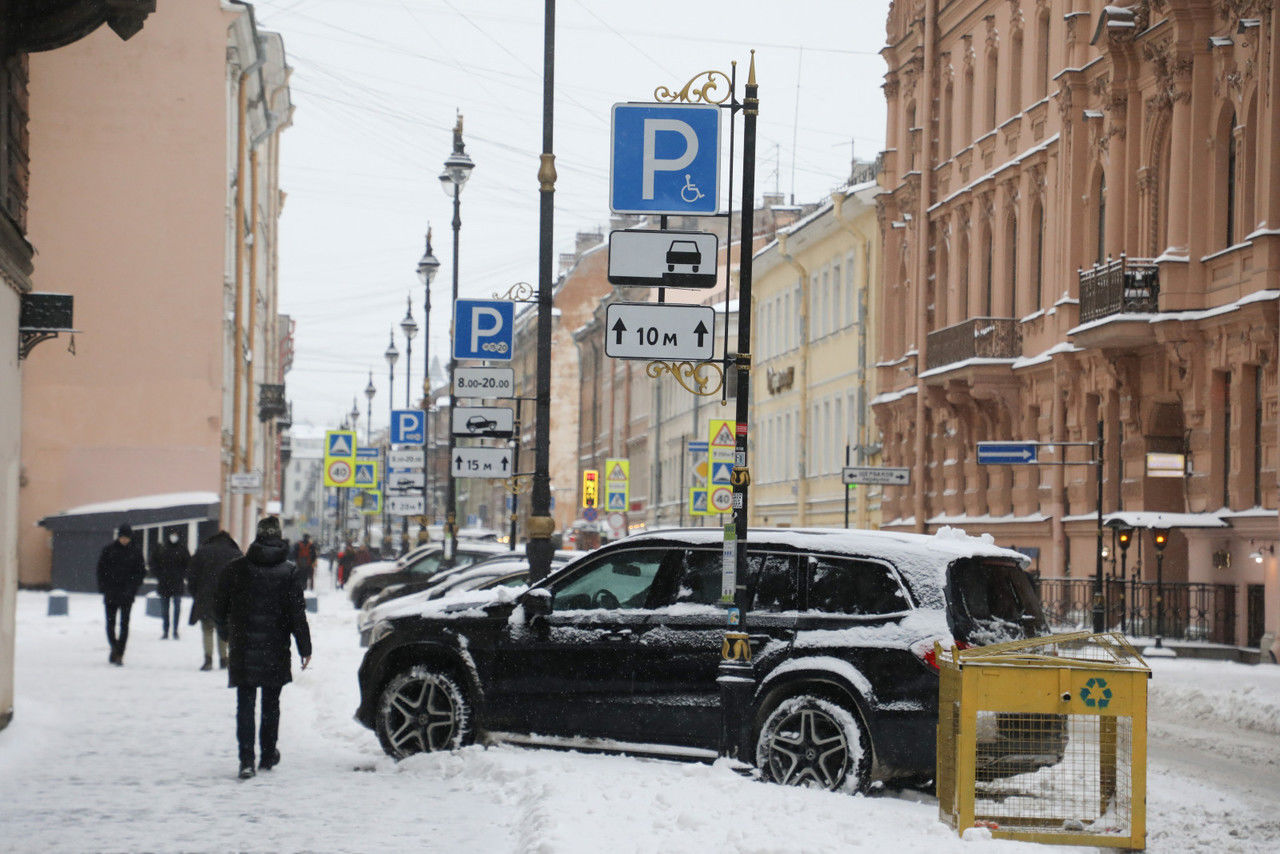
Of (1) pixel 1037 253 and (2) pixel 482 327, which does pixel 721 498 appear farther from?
(1) pixel 1037 253

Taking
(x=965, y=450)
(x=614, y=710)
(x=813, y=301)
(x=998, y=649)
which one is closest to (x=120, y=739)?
(x=614, y=710)

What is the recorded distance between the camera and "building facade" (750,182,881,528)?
2041 inches

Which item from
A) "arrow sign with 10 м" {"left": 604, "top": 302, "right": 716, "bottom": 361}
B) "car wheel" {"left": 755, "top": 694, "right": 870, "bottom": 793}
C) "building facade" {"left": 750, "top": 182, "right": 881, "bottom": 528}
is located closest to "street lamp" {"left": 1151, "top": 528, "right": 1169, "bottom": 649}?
"building facade" {"left": 750, "top": 182, "right": 881, "bottom": 528}

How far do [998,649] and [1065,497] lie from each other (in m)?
28.4

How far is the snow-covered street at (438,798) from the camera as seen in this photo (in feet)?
31.7

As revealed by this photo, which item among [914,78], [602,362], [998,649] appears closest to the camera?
[998,649]

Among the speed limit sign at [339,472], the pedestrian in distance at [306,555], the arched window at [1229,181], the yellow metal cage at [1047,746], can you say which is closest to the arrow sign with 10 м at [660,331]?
the yellow metal cage at [1047,746]

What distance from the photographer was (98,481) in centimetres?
4938

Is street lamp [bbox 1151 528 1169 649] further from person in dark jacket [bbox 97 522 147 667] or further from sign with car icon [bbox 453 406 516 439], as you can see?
person in dark jacket [bbox 97 522 147 667]

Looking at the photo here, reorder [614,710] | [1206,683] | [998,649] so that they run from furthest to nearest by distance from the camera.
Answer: [1206,683], [614,710], [998,649]

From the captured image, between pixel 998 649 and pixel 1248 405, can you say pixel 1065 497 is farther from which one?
pixel 998 649

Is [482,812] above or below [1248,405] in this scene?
below

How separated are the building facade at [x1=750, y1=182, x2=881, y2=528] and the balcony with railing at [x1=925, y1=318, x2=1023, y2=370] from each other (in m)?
5.32

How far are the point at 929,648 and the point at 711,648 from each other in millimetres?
1607
